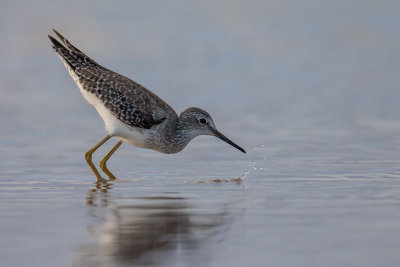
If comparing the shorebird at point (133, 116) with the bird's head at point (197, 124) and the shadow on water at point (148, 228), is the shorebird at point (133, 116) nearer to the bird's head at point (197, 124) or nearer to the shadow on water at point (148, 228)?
the bird's head at point (197, 124)

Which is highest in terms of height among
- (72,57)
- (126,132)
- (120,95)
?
(72,57)

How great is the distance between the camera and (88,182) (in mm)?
12781

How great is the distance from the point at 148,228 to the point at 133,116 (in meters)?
4.92

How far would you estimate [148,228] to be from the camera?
924 centimetres

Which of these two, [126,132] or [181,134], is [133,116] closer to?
[126,132]

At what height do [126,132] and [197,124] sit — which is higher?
[197,124]

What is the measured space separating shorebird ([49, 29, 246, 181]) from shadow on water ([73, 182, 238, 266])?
7.84ft

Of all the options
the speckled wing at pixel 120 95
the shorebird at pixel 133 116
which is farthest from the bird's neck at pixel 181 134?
the speckled wing at pixel 120 95

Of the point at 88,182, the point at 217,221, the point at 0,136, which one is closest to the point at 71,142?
the point at 0,136

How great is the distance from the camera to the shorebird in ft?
46.0

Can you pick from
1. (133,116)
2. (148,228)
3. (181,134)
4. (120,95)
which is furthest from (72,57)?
(148,228)

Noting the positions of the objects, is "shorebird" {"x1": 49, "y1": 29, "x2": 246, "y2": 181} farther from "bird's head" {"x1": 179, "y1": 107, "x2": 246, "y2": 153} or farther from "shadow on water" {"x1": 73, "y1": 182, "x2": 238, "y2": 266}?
"shadow on water" {"x1": 73, "y1": 182, "x2": 238, "y2": 266}

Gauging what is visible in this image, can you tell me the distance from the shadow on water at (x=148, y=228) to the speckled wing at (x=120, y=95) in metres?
2.47

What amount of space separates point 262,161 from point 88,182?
3.07m
